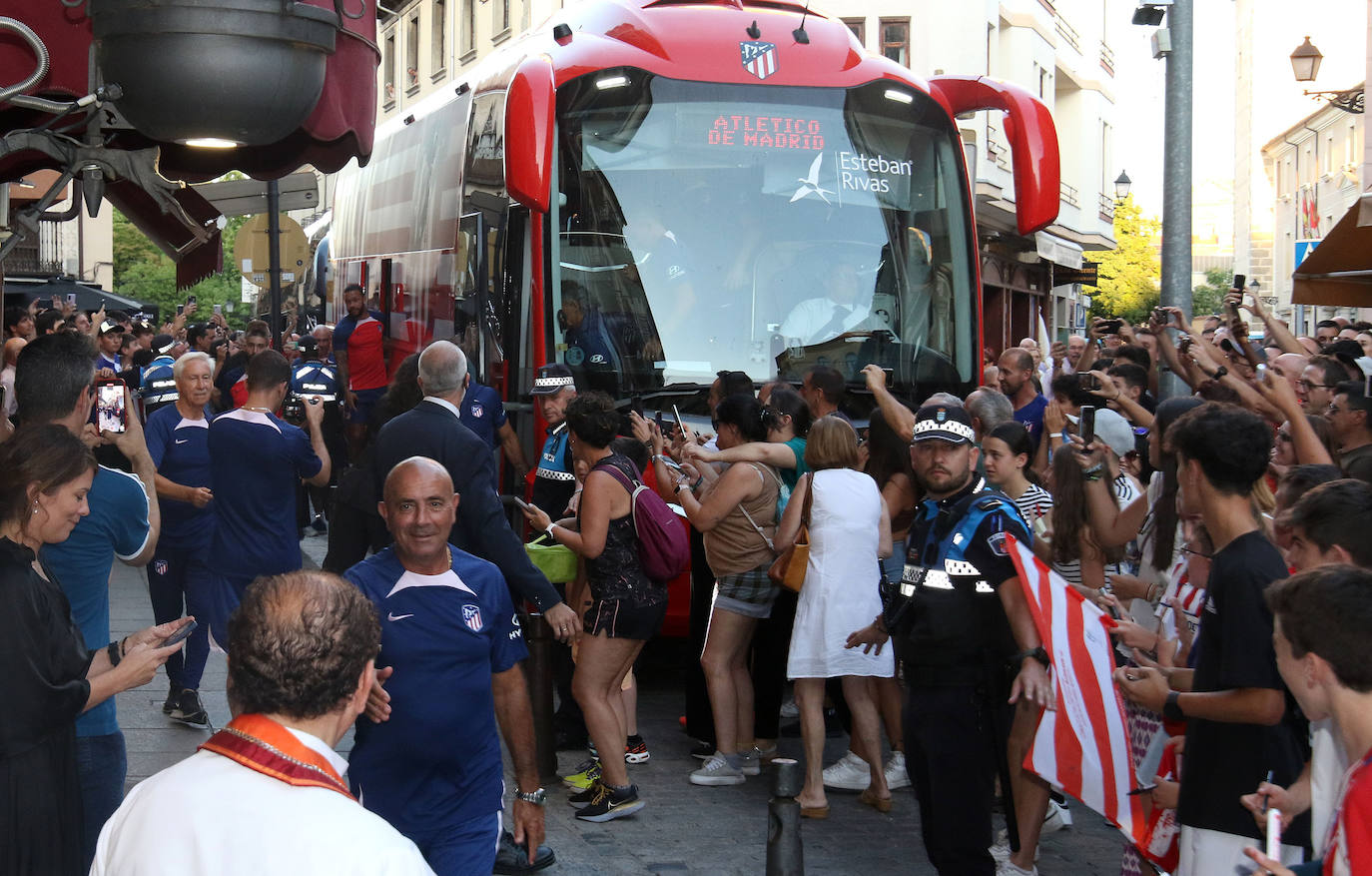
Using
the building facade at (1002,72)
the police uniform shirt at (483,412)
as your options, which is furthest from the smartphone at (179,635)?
the building facade at (1002,72)

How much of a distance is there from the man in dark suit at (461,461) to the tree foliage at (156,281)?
1937 inches

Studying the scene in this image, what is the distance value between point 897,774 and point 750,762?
2.42ft

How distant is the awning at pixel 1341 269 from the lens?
1227 centimetres

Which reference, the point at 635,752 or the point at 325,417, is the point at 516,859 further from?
the point at 325,417

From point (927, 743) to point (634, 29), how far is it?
5.70 m

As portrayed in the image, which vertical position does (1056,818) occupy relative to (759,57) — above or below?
below

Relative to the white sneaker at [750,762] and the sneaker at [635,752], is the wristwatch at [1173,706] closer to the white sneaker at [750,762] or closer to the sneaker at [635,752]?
the white sneaker at [750,762]

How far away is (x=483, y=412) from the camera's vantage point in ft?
30.3

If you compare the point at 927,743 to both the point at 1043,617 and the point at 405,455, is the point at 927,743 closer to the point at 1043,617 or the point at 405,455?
the point at 1043,617

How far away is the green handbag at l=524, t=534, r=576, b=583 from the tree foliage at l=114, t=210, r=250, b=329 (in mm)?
49005

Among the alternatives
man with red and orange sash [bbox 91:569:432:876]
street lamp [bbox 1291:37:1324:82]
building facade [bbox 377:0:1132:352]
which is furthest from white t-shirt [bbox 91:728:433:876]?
street lamp [bbox 1291:37:1324:82]

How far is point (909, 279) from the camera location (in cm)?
955

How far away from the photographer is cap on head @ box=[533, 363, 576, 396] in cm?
847

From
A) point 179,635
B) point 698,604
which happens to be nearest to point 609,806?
point 698,604
